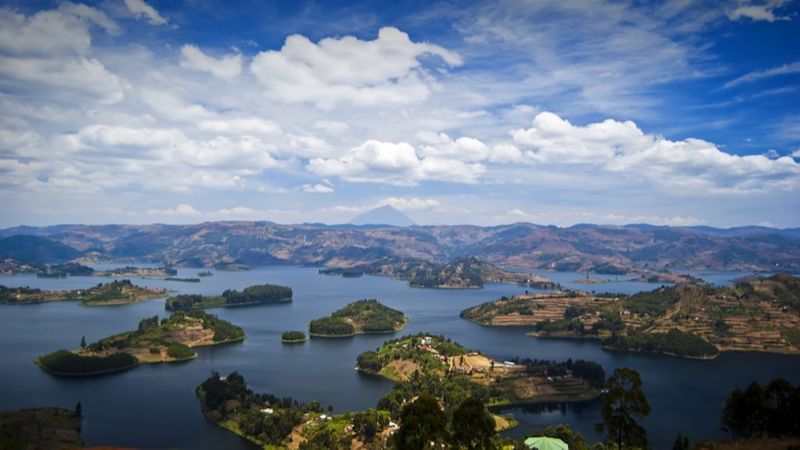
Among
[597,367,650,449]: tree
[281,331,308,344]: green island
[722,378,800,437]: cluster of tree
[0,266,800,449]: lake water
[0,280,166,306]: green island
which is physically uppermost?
[597,367,650,449]: tree

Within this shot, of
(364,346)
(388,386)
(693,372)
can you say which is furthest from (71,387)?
(693,372)

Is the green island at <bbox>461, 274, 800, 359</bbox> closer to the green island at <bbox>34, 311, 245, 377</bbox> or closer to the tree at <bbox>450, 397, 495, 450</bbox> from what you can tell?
the green island at <bbox>34, 311, 245, 377</bbox>

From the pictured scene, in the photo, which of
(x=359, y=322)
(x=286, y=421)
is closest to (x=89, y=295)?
(x=359, y=322)

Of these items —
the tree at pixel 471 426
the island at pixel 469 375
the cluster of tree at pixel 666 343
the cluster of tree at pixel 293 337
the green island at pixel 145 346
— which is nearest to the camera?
the tree at pixel 471 426

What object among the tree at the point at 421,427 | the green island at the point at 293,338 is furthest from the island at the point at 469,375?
the tree at the point at 421,427

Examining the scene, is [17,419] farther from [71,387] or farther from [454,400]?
[454,400]

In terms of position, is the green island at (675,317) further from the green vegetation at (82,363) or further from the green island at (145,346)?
the green vegetation at (82,363)

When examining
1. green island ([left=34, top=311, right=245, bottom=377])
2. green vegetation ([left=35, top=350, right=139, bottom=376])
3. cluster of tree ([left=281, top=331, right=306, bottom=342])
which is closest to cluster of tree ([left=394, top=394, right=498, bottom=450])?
green vegetation ([left=35, top=350, right=139, bottom=376])
